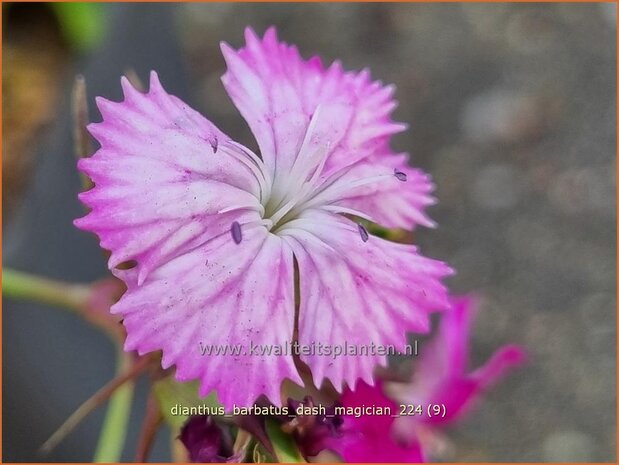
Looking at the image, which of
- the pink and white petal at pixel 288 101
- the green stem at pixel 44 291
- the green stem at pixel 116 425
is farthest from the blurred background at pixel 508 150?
the pink and white petal at pixel 288 101

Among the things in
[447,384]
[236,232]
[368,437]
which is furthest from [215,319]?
[447,384]

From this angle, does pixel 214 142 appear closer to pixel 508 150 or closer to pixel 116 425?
pixel 116 425

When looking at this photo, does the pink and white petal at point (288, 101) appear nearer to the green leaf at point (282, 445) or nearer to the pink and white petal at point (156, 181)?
the pink and white petal at point (156, 181)

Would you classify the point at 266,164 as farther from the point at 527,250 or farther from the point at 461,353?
the point at 527,250

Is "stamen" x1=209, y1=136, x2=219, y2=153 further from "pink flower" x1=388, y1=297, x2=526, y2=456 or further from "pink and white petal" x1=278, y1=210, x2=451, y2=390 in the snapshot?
"pink flower" x1=388, y1=297, x2=526, y2=456

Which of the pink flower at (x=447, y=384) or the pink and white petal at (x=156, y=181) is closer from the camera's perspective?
the pink and white petal at (x=156, y=181)

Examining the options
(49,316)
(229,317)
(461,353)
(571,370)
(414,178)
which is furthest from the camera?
(571,370)

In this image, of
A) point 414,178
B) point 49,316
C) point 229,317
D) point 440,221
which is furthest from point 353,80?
point 440,221
